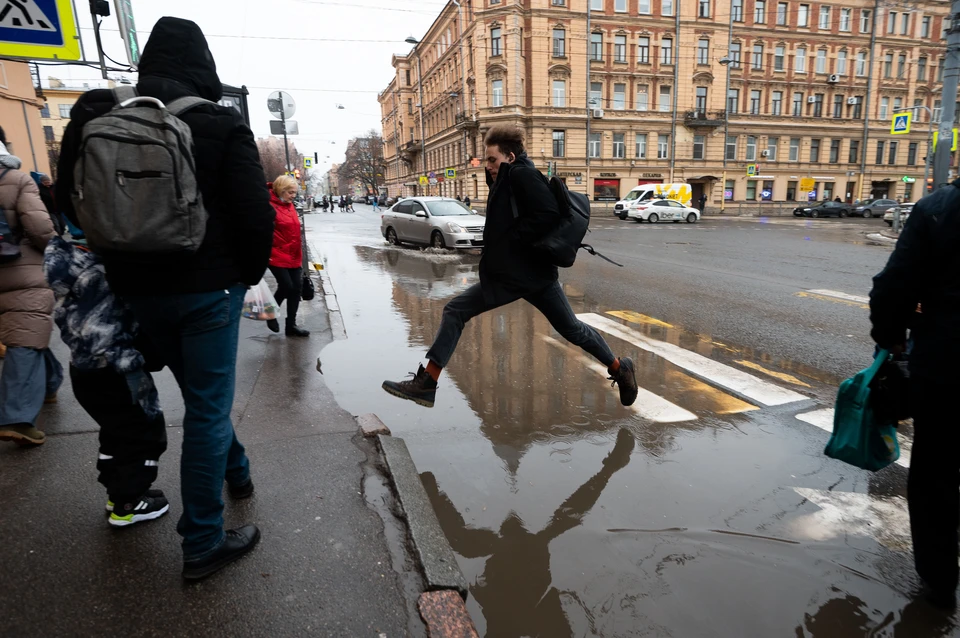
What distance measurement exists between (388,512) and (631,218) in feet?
121

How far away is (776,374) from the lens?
17.0ft

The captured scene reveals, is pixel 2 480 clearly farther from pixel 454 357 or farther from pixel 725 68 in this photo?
pixel 725 68

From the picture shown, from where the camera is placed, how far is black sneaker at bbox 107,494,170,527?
100 inches

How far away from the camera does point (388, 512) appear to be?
2.77m

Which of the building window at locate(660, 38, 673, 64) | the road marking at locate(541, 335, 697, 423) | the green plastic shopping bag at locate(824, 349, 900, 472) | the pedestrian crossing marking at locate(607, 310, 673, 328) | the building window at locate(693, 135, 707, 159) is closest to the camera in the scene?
the green plastic shopping bag at locate(824, 349, 900, 472)

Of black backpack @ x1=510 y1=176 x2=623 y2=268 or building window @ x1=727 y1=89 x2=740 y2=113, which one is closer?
black backpack @ x1=510 y1=176 x2=623 y2=268

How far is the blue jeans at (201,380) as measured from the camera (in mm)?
2074

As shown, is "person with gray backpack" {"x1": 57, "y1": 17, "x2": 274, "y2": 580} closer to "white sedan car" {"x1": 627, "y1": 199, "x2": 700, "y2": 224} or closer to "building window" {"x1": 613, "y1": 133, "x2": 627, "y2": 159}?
"white sedan car" {"x1": 627, "y1": 199, "x2": 700, "y2": 224}

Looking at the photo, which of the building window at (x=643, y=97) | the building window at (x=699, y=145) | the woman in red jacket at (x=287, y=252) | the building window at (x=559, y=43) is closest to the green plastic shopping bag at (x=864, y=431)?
the woman in red jacket at (x=287, y=252)

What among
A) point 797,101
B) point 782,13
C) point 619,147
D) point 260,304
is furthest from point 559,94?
point 260,304

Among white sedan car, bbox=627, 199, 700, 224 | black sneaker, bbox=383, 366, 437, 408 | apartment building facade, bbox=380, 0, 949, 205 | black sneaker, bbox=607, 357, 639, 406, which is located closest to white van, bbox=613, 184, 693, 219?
white sedan car, bbox=627, 199, 700, 224

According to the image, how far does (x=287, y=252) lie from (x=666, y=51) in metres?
52.8

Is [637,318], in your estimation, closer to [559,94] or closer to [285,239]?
[285,239]

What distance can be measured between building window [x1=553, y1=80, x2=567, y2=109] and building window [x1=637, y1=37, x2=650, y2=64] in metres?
7.16
